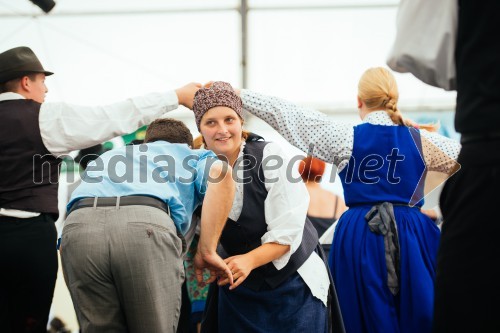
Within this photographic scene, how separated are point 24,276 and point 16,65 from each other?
3.39 feet

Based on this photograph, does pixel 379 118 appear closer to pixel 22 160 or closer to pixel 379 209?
pixel 379 209

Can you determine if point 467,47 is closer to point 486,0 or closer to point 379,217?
point 486,0

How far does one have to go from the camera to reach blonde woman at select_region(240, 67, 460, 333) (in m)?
2.25

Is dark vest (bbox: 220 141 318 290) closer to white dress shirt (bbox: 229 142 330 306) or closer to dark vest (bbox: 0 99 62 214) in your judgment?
white dress shirt (bbox: 229 142 330 306)

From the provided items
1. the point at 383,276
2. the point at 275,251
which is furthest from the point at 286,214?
the point at 383,276

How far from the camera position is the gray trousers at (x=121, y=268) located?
1735mm

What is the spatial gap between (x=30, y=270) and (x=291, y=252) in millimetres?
1220

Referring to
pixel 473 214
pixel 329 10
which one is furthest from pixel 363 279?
pixel 329 10

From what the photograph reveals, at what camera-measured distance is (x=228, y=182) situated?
184 cm

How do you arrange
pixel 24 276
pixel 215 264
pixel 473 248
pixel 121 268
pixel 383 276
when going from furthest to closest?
pixel 24 276 < pixel 383 276 < pixel 215 264 < pixel 121 268 < pixel 473 248

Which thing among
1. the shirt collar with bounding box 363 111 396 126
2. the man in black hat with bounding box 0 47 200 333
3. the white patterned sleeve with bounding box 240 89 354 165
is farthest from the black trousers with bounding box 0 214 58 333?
the shirt collar with bounding box 363 111 396 126

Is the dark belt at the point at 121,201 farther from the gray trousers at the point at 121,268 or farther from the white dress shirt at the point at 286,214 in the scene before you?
the white dress shirt at the point at 286,214

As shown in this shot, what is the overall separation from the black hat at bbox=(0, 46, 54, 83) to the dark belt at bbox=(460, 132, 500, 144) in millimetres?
2255

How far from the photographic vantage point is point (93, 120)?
→ 2465 mm
